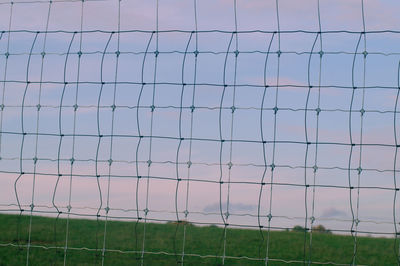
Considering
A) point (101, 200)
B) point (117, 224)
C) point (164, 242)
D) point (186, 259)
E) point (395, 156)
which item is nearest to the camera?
point (395, 156)

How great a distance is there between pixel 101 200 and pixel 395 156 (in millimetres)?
2428

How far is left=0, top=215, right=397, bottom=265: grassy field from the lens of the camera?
8.87 meters

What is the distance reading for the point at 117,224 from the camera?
10922 millimetres


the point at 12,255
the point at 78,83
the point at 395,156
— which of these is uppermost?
the point at 78,83

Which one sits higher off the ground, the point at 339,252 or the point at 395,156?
the point at 395,156

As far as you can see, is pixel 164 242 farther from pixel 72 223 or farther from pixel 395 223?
pixel 395 223

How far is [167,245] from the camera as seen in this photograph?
31.3 feet

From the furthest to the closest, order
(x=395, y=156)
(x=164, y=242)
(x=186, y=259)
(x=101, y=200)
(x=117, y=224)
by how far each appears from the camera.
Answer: (x=117, y=224)
(x=164, y=242)
(x=186, y=259)
(x=101, y=200)
(x=395, y=156)

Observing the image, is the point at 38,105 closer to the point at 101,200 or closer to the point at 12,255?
the point at 101,200

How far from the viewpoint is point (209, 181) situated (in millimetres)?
5652

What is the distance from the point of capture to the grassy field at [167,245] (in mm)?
8867

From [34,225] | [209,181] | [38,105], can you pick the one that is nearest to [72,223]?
[34,225]

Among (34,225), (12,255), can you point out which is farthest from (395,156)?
(34,225)

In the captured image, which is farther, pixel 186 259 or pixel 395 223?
pixel 186 259
